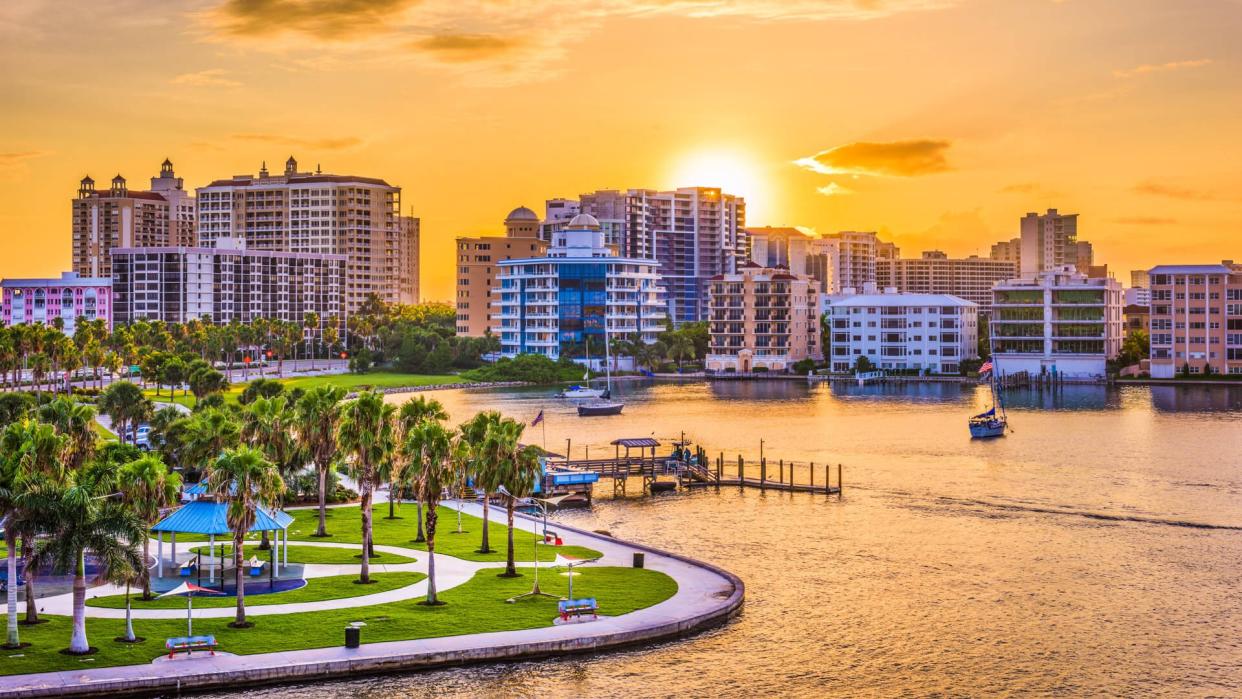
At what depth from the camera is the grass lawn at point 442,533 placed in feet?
220

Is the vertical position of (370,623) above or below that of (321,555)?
below

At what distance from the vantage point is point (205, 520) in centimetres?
5706

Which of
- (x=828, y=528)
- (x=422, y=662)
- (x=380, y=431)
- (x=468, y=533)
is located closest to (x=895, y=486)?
(x=828, y=528)

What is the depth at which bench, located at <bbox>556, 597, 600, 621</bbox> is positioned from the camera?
5328 cm

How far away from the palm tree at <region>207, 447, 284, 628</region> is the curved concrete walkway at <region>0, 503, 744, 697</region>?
5307mm

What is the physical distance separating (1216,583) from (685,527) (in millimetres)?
31391

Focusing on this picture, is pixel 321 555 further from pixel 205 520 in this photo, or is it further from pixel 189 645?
pixel 189 645

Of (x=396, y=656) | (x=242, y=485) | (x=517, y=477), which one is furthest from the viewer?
(x=517, y=477)

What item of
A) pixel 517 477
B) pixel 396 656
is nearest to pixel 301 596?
pixel 396 656

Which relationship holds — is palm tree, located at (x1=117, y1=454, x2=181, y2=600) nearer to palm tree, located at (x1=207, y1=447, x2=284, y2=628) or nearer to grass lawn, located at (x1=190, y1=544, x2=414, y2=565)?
palm tree, located at (x1=207, y1=447, x2=284, y2=628)

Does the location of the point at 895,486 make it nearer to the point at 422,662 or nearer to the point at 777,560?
the point at 777,560

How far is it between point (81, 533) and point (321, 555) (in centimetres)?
1933

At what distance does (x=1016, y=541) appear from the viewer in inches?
3019

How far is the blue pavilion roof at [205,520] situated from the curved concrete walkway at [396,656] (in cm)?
1037
